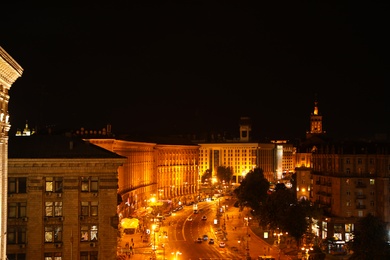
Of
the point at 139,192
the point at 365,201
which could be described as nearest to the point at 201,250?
the point at 365,201

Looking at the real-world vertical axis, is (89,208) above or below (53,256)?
above

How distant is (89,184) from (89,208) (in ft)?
6.01

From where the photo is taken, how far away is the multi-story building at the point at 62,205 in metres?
50.6

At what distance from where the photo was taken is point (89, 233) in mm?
51688

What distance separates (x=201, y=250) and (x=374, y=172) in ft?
108

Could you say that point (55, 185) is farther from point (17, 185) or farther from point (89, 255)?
point (89, 255)

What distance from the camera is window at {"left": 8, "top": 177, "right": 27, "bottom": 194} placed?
5062cm

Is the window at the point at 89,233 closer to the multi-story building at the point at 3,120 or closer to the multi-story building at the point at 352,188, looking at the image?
the multi-story building at the point at 3,120

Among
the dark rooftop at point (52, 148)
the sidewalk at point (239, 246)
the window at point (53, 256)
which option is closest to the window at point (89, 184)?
the dark rooftop at point (52, 148)

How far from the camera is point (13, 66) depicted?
35.9m

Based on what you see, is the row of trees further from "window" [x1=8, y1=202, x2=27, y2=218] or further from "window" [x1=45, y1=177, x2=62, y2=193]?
"window" [x1=8, y1=202, x2=27, y2=218]

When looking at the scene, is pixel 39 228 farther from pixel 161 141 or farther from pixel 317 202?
pixel 161 141

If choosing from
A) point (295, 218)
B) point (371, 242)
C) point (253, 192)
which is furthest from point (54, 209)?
point (253, 192)

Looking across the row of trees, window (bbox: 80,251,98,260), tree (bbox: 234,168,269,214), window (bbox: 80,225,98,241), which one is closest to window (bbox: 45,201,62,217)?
window (bbox: 80,225,98,241)
